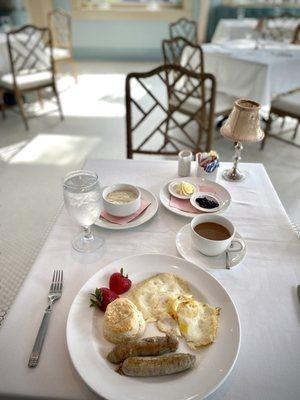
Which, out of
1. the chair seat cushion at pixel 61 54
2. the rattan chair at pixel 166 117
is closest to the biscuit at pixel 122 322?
the rattan chair at pixel 166 117

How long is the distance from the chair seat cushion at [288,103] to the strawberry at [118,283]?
2321 millimetres

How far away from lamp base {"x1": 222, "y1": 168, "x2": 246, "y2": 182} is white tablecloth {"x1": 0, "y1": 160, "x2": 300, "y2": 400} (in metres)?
0.03

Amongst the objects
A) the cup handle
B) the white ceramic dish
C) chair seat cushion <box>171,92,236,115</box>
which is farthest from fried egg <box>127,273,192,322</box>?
chair seat cushion <box>171,92,236,115</box>

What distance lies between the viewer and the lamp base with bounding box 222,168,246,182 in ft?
3.57

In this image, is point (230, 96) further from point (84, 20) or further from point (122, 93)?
point (84, 20)

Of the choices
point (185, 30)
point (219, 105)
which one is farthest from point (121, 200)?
point (185, 30)

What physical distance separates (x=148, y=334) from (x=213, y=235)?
299mm

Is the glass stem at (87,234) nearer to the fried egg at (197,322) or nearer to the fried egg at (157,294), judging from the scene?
the fried egg at (157,294)

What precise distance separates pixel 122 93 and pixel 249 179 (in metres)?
3.33

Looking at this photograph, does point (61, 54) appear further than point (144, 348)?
Yes

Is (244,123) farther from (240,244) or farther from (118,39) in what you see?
(118,39)

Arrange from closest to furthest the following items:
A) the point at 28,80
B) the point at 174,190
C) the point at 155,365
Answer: the point at 155,365 < the point at 174,190 < the point at 28,80

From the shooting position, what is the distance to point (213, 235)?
785 mm

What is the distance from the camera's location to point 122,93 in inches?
160
